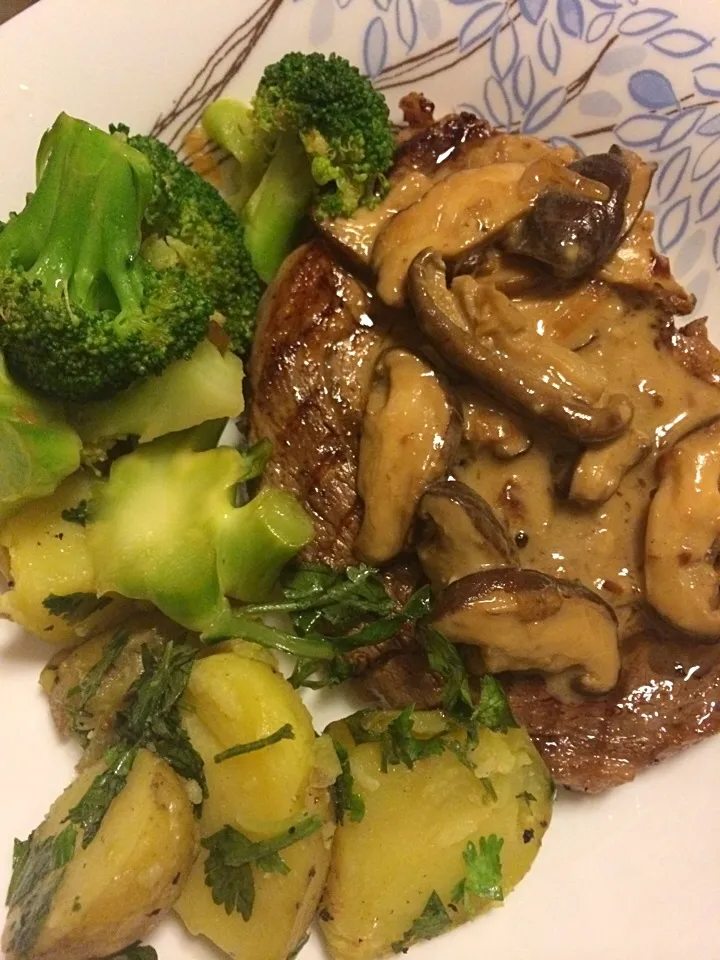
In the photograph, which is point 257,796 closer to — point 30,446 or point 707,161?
point 30,446

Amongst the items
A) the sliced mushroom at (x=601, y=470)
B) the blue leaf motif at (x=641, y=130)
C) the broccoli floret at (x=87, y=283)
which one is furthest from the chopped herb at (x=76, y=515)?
the blue leaf motif at (x=641, y=130)

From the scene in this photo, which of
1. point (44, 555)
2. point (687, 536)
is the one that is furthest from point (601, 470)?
point (44, 555)

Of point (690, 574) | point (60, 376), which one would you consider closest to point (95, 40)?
point (60, 376)

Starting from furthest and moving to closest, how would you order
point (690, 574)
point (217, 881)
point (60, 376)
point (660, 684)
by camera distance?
point (660, 684), point (690, 574), point (217, 881), point (60, 376)

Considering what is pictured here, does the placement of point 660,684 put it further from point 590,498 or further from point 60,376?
point 60,376

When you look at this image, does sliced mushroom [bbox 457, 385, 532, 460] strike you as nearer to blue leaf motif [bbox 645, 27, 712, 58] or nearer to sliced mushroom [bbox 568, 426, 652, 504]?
sliced mushroom [bbox 568, 426, 652, 504]

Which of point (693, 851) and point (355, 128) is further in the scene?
point (693, 851)

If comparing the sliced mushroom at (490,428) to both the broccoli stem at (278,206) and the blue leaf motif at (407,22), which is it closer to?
the broccoli stem at (278,206)

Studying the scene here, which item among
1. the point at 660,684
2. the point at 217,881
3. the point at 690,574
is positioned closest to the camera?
the point at 217,881
